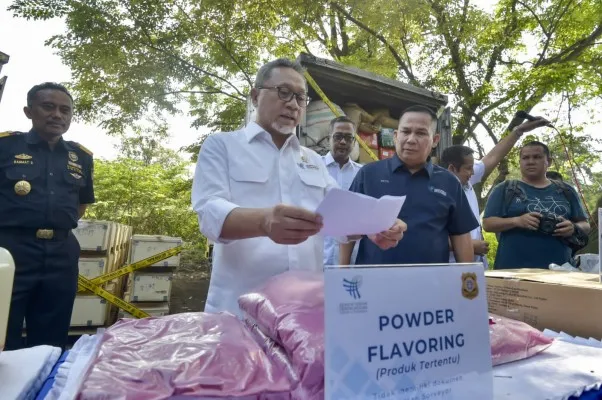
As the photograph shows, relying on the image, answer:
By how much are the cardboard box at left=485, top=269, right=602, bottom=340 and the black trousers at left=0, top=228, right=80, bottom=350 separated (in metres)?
2.38

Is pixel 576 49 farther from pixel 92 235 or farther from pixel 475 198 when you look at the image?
pixel 92 235

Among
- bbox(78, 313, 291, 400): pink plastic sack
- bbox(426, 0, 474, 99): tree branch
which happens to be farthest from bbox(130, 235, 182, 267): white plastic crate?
bbox(426, 0, 474, 99): tree branch

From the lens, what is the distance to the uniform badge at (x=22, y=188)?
7.49 ft

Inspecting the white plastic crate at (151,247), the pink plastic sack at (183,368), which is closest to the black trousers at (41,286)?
the pink plastic sack at (183,368)

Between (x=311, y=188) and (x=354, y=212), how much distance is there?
0.68 metres

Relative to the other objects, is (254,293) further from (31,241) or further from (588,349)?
(31,241)

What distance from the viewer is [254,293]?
106cm

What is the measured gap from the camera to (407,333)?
2.26 feet

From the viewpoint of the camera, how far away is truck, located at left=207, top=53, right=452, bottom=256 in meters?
3.72

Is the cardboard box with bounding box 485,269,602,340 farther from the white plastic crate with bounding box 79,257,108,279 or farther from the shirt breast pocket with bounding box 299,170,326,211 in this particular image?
the white plastic crate with bounding box 79,257,108,279

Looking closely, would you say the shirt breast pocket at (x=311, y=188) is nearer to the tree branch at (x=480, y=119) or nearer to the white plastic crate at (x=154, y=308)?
the white plastic crate at (x=154, y=308)

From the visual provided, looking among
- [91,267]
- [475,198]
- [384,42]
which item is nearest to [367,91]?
[475,198]

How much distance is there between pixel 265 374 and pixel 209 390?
10 cm

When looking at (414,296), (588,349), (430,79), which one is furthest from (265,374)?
(430,79)
